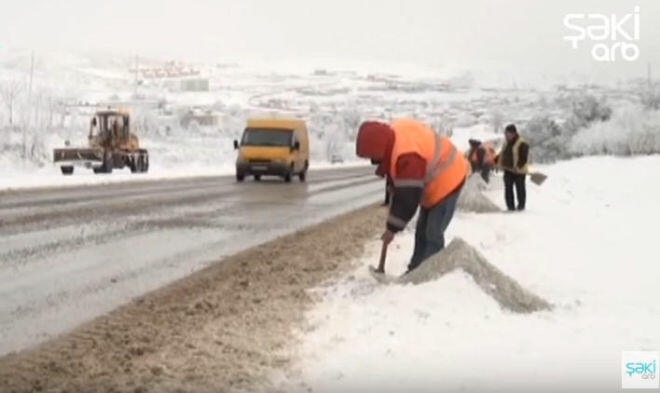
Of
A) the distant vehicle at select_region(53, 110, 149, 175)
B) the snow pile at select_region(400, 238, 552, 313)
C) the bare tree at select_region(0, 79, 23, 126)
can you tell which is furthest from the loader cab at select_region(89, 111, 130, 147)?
the snow pile at select_region(400, 238, 552, 313)

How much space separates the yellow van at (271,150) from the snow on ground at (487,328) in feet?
72.8

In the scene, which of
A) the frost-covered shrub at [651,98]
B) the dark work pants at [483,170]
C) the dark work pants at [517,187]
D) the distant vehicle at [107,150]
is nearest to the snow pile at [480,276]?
the dark work pants at [517,187]

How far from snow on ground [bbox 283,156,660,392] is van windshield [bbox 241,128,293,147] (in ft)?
75.6

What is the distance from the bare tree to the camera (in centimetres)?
5973

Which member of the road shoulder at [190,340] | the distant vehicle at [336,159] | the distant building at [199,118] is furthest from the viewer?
the distant building at [199,118]

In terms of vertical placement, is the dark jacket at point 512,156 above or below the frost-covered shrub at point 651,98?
below

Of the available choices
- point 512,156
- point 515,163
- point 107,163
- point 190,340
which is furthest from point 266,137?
point 190,340

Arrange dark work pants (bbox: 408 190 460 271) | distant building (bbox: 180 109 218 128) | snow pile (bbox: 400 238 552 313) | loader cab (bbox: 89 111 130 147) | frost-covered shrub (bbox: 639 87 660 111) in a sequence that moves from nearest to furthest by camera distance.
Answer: snow pile (bbox: 400 238 552 313)
dark work pants (bbox: 408 190 460 271)
loader cab (bbox: 89 111 130 147)
frost-covered shrub (bbox: 639 87 660 111)
distant building (bbox: 180 109 218 128)

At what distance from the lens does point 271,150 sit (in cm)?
3344

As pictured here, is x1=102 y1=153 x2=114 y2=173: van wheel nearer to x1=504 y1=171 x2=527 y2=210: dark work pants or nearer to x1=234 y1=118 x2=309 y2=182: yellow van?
x1=234 y1=118 x2=309 y2=182: yellow van

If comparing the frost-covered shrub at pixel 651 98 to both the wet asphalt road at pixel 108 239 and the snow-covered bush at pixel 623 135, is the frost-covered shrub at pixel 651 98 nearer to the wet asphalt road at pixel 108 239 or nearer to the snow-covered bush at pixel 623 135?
the snow-covered bush at pixel 623 135

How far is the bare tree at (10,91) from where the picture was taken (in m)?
59.7

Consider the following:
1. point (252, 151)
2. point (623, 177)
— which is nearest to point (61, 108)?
point (252, 151)

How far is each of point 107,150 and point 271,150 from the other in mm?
9584
